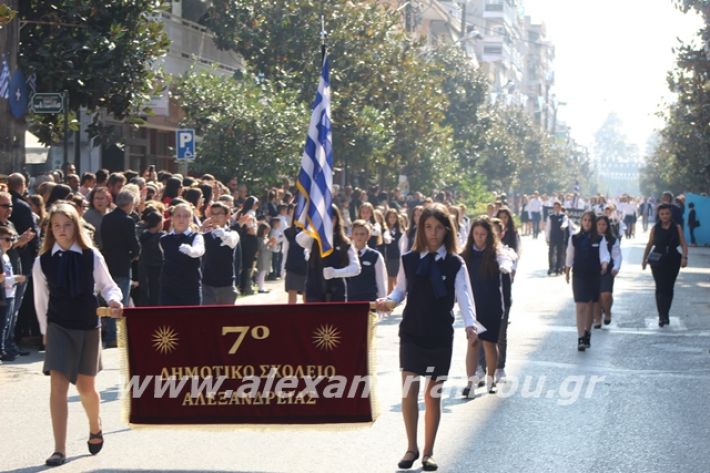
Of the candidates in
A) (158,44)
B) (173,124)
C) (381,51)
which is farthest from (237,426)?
(381,51)

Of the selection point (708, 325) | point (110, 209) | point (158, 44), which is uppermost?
point (158, 44)

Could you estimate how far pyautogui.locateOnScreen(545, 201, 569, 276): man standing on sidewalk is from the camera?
31.8m

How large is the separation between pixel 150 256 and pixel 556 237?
57.6 feet

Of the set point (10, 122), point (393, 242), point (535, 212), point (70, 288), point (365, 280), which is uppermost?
point (10, 122)

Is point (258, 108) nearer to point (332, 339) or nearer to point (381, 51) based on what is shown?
point (381, 51)

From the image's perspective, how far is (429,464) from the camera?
29.5 feet

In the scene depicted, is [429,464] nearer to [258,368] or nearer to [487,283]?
[258,368]

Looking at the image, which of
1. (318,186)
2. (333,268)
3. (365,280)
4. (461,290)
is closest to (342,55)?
(365,280)

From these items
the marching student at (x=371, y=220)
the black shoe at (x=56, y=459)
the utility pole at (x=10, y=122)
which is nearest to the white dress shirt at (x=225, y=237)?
the black shoe at (x=56, y=459)

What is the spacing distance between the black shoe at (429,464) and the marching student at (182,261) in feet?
13.8

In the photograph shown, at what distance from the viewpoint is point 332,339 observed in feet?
30.1

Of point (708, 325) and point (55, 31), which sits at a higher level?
point (55, 31)

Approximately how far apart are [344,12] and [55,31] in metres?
17.7

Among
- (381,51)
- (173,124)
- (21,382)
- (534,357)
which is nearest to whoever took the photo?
(21,382)
